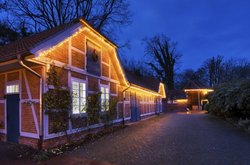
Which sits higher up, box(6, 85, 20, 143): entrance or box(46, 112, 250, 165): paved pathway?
box(6, 85, 20, 143): entrance

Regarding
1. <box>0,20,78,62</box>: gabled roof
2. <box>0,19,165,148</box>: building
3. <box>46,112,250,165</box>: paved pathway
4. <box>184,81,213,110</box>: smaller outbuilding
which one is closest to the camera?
<box>46,112,250,165</box>: paved pathway

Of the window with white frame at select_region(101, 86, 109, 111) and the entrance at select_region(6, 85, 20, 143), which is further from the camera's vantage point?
the window with white frame at select_region(101, 86, 109, 111)

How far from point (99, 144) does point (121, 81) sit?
643cm

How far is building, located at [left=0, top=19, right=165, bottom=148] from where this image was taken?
7.51 metres

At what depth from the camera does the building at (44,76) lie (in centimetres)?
751

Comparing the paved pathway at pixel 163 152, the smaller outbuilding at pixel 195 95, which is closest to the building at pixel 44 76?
the paved pathway at pixel 163 152

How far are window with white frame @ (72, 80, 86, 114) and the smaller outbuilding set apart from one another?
2968cm

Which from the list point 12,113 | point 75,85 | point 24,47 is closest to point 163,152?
point 75,85

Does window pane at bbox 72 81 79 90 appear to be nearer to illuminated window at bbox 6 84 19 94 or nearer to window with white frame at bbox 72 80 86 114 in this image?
window with white frame at bbox 72 80 86 114

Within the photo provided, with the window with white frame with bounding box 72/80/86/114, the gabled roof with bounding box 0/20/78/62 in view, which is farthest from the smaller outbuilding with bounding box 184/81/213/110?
the gabled roof with bounding box 0/20/78/62

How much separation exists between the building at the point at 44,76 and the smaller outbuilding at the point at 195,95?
1092 inches

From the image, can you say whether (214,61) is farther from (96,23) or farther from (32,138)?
(32,138)

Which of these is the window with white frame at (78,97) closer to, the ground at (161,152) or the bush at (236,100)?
the ground at (161,152)

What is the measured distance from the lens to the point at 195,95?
124ft
